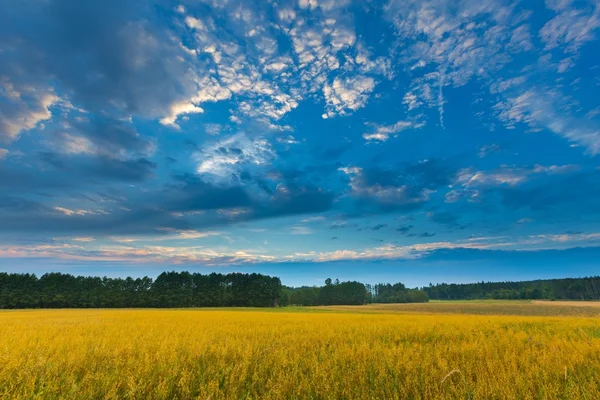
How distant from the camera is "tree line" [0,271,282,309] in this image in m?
84.8

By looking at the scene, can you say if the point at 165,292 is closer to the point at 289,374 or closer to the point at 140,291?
the point at 140,291

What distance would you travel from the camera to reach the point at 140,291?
3819 inches

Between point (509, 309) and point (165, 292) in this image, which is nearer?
point (509, 309)

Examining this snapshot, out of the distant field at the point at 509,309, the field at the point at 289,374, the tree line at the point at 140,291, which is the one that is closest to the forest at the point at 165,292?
the tree line at the point at 140,291

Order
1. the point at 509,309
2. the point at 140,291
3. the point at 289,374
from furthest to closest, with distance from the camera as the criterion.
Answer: the point at 140,291 → the point at 509,309 → the point at 289,374

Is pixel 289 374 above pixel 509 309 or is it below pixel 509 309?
above

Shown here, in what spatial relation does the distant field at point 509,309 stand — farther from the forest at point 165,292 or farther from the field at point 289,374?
the field at point 289,374

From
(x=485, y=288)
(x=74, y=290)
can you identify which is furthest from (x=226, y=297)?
(x=485, y=288)

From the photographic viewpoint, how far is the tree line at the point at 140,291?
84750 millimetres

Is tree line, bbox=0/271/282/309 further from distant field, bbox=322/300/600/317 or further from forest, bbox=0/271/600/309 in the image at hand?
distant field, bbox=322/300/600/317

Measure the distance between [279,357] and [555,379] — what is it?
252 inches

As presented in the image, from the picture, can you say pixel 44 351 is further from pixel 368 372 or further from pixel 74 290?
pixel 74 290

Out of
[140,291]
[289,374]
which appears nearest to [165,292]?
[140,291]

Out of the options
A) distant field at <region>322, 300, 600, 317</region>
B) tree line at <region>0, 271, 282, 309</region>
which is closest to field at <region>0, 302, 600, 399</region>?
distant field at <region>322, 300, 600, 317</region>
